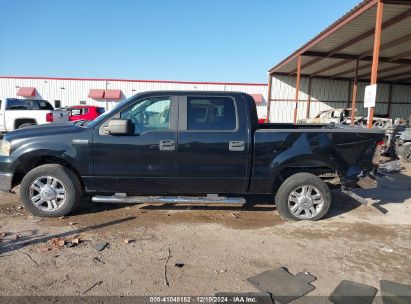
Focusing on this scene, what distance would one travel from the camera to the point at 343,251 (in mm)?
4344

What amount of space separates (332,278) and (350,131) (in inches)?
95.1

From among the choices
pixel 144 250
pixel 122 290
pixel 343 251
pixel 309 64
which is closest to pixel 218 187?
pixel 144 250

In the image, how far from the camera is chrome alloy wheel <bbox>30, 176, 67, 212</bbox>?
5.13 metres

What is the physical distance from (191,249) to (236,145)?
163 centimetres

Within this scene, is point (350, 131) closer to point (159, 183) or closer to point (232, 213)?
point (232, 213)

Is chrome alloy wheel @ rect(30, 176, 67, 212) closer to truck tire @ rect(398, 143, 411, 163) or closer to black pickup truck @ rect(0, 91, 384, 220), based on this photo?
black pickup truck @ rect(0, 91, 384, 220)

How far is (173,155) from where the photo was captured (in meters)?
5.07

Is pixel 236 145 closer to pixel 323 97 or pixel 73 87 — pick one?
pixel 323 97

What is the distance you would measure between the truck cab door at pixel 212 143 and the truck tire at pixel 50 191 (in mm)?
1583

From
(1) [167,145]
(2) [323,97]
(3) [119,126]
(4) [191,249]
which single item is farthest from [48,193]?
(2) [323,97]

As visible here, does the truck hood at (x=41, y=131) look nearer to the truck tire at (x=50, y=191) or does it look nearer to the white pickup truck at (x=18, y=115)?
the truck tire at (x=50, y=191)

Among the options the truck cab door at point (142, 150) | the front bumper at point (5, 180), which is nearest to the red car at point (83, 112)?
the front bumper at point (5, 180)

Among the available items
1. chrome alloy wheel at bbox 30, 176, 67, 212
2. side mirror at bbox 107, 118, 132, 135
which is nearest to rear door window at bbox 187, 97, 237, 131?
side mirror at bbox 107, 118, 132, 135

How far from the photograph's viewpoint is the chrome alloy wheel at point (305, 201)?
533cm
